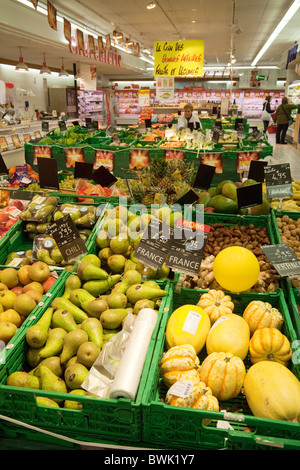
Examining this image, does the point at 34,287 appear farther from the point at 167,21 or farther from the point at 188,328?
the point at 167,21

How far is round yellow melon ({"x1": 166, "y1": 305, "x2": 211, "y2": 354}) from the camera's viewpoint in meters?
1.67

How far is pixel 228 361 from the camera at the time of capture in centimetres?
150

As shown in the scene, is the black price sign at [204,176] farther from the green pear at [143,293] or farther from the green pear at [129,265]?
the green pear at [143,293]

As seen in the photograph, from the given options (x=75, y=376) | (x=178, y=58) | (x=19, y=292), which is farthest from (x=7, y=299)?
(x=178, y=58)

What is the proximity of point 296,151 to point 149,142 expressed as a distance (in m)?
8.28

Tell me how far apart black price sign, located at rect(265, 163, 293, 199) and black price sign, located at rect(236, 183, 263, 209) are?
0.76 feet

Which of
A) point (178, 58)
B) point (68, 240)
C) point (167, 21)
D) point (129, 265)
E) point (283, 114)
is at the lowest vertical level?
point (129, 265)

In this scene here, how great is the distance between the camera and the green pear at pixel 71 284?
2070 mm

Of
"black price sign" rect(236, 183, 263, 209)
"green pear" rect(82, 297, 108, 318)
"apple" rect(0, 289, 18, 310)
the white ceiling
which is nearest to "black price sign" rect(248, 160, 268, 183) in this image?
"black price sign" rect(236, 183, 263, 209)

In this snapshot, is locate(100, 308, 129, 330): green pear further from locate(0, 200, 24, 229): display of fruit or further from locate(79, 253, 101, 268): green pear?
locate(0, 200, 24, 229): display of fruit

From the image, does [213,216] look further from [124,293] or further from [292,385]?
[292,385]

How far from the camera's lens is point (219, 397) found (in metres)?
1.50

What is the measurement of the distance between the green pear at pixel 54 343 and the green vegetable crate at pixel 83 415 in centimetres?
24

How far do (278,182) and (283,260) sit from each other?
48.6 inches
